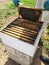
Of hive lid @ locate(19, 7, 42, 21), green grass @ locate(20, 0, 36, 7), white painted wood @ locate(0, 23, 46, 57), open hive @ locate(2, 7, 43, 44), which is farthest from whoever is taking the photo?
green grass @ locate(20, 0, 36, 7)

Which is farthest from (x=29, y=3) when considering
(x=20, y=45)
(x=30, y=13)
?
(x=20, y=45)

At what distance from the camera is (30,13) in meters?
3.66

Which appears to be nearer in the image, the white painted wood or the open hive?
the white painted wood

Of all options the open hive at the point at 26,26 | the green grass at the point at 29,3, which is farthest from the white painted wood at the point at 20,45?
the green grass at the point at 29,3

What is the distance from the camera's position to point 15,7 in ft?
24.2

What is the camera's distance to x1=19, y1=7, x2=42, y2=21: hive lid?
11.6 ft

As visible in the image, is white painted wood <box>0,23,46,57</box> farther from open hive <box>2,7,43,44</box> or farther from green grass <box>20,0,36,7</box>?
green grass <box>20,0,36,7</box>

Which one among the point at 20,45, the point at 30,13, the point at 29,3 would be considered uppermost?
the point at 29,3

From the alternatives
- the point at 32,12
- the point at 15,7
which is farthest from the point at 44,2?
the point at 15,7

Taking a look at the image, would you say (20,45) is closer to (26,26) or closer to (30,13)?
(26,26)

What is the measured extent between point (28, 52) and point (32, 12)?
145 centimetres

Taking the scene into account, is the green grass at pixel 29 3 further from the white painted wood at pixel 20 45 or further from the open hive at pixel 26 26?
the white painted wood at pixel 20 45

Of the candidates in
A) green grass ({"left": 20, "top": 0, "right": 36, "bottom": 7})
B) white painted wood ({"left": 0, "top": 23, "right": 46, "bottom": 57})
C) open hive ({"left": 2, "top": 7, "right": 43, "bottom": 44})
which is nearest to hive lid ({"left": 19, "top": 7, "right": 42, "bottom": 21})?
open hive ({"left": 2, "top": 7, "right": 43, "bottom": 44})

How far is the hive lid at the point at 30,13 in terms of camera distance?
3541mm
